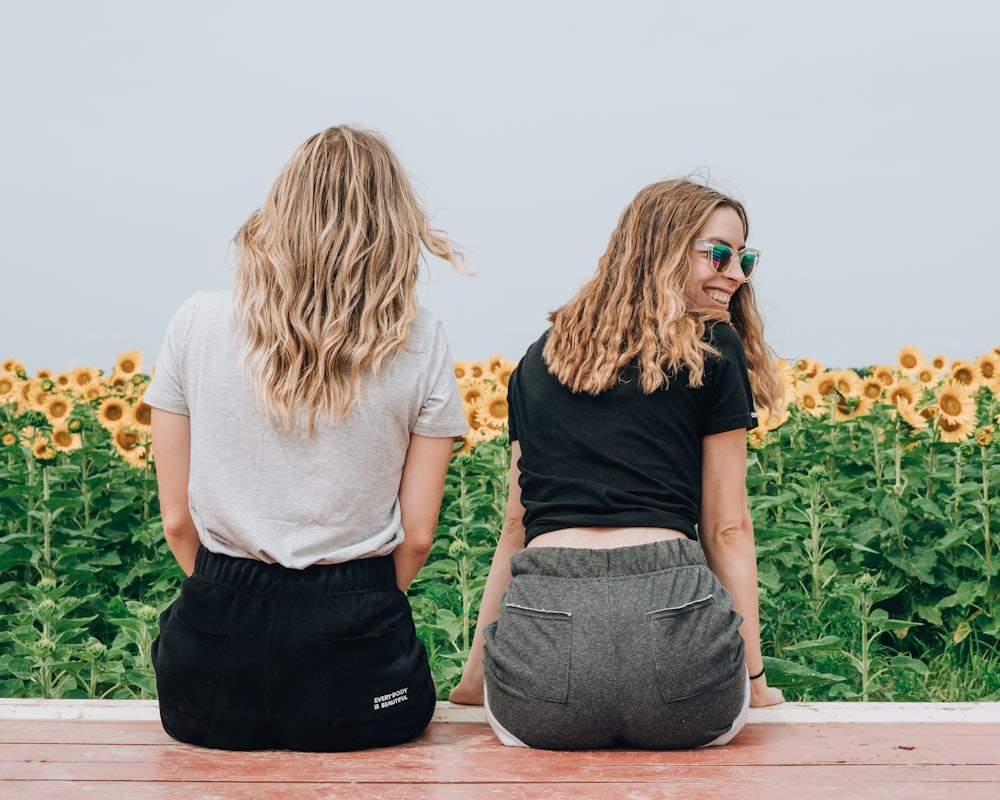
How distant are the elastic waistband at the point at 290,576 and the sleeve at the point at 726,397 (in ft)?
2.77

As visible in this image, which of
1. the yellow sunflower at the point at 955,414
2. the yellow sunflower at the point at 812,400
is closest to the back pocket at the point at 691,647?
the yellow sunflower at the point at 955,414

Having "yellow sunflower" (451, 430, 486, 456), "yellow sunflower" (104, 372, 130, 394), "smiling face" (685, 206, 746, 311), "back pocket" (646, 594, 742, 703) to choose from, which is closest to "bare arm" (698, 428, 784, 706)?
"back pocket" (646, 594, 742, 703)

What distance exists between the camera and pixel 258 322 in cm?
257

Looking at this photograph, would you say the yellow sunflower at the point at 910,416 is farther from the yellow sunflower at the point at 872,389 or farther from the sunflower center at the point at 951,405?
the yellow sunflower at the point at 872,389

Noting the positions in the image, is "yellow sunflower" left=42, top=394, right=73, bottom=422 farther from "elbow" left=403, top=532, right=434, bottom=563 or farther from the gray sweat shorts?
the gray sweat shorts

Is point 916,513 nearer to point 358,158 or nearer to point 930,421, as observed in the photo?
point 930,421

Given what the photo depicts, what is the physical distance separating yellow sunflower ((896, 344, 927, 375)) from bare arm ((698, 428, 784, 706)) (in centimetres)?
538

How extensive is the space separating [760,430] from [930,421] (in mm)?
972

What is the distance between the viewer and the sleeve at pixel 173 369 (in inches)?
105

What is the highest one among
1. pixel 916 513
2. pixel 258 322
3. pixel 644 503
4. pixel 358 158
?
pixel 358 158

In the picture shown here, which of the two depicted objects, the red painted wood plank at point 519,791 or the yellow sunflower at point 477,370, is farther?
the yellow sunflower at point 477,370

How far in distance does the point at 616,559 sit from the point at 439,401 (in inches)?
20.4

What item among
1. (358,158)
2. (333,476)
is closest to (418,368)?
(333,476)

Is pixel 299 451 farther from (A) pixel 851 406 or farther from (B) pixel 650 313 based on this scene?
(A) pixel 851 406
